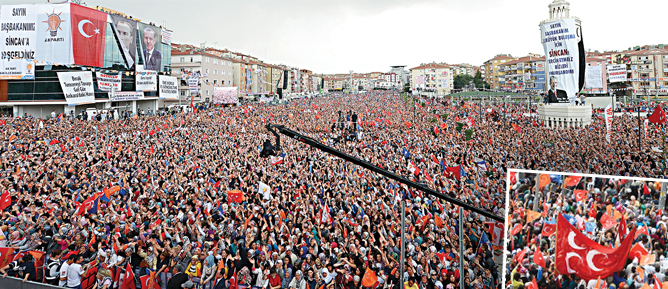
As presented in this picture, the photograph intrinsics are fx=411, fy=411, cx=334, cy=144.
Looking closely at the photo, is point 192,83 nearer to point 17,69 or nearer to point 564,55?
point 17,69

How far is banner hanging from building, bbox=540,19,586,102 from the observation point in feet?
91.0

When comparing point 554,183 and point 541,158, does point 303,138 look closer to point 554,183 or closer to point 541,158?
point 554,183

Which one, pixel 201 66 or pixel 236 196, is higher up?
pixel 201 66

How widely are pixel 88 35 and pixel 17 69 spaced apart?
22.6ft

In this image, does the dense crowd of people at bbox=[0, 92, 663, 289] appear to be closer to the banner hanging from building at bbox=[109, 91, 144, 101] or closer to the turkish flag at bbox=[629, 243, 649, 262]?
the turkish flag at bbox=[629, 243, 649, 262]

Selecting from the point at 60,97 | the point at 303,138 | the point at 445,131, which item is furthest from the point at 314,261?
the point at 60,97

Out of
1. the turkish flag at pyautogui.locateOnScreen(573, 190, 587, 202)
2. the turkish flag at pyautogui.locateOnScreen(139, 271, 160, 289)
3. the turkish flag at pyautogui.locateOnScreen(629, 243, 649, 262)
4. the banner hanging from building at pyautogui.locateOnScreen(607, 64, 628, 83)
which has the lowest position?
the turkish flag at pyautogui.locateOnScreen(139, 271, 160, 289)

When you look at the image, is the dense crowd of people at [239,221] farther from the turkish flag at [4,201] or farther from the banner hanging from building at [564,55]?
the banner hanging from building at [564,55]

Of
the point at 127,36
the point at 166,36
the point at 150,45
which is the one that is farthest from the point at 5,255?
the point at 166,36

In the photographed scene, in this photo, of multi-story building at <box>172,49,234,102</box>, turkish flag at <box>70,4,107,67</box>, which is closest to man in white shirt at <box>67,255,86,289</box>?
turkish flag at <box>70,4,107,67</box>

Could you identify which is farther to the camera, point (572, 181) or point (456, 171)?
point (456, 171)

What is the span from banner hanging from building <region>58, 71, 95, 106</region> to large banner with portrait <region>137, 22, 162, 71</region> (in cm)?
1296

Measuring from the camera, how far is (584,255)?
3920mm

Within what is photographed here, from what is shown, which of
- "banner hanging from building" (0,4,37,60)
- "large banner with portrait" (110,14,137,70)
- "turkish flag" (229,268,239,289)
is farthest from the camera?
"large banner with portrait" (110,14,137,70)
